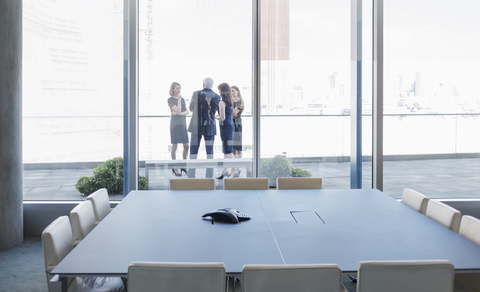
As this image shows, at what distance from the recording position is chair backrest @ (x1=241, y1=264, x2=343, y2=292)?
77.3 inches

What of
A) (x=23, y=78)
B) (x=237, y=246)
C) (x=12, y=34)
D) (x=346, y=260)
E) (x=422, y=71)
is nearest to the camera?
(x=346, y=260)

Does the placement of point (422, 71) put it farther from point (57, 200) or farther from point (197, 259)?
point (57, 200)

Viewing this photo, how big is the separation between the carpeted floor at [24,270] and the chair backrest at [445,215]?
3.20ft

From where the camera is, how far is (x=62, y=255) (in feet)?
8.95

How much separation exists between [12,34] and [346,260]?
4.57 m

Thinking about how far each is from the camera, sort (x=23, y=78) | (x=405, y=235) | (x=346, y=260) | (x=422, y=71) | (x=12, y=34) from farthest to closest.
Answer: (x=422, y=71), (x=23, y=78), (x=12, y=34), (x=405, y=235), (x=346, y=260)

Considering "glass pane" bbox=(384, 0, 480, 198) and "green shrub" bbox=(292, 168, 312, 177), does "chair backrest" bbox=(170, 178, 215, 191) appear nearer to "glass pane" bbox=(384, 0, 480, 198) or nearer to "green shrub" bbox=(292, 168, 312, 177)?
"green shrub" bbox=(292, 168, 312, 177)

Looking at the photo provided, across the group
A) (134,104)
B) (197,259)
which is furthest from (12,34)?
(197,259)

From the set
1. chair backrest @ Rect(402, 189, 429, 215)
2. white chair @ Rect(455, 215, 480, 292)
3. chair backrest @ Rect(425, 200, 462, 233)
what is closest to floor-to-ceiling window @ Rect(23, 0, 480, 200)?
chair backrest @ Rect(402, 189, 429, 215)

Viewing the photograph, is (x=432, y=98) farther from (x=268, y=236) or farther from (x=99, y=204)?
(x=99, y=204)

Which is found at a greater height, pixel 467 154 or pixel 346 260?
pixel 467 154

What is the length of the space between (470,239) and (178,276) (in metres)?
2.01


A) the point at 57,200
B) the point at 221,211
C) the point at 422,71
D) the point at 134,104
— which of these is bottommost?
the point at 57,200

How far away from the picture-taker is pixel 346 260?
7.38 feet
